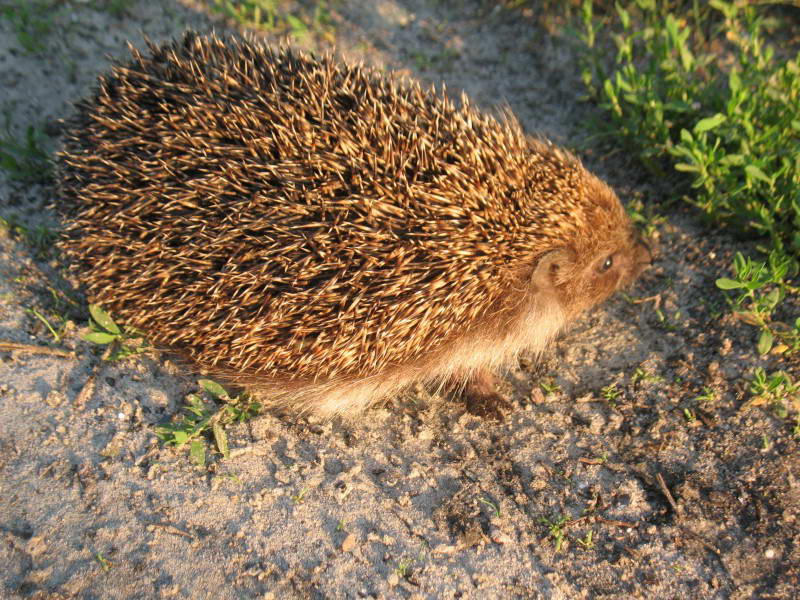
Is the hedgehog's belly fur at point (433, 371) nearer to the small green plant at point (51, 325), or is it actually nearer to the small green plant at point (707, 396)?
the small green plant at point (707, 396)

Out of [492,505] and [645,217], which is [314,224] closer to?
[492,505]

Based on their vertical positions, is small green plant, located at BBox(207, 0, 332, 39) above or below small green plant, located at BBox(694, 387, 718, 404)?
below

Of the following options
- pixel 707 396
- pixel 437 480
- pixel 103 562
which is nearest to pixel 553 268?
pixel 707 396

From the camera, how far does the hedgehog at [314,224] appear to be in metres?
3.47

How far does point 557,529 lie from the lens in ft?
11.7

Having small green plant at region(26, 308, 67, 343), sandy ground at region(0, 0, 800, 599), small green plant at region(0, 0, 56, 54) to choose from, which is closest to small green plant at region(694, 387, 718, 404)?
sandy ground at region(0, 0, 800, 599)

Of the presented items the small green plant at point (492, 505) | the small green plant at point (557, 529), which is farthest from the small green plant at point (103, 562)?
the small green plant at point (557, 529)

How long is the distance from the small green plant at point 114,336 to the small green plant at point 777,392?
143 inches

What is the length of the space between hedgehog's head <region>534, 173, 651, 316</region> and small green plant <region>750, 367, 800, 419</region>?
1020 millimetres

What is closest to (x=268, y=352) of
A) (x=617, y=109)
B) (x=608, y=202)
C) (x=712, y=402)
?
(x=608, y=202)

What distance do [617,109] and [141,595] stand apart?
4.57 m

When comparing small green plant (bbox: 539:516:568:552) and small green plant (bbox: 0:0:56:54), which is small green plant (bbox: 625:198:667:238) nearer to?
small green plant (bbox: 539:516:568:552)

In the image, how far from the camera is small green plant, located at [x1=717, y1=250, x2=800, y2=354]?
3916mm

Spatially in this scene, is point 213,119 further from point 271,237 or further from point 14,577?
point 14,577
